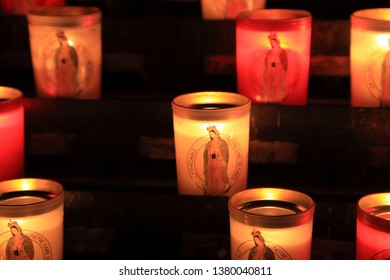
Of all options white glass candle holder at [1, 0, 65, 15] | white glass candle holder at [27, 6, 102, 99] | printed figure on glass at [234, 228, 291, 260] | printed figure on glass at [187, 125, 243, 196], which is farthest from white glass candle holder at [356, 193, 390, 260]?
white glass candle holder at [1, 0, 65, 15]

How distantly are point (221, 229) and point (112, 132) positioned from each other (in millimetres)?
338

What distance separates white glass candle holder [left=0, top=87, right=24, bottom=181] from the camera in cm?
152

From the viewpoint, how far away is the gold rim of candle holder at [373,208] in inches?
49.4

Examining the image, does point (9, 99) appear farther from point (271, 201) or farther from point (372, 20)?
point (372, 20)

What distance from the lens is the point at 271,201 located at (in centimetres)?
137

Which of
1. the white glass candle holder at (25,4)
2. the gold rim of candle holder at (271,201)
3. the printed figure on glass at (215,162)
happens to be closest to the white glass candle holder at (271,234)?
the gold rim of candle holder at (271,201)

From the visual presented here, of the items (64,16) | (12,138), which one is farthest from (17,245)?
(64,16)

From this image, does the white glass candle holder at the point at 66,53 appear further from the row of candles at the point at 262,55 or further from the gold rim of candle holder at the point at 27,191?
the gold rim of candle holder at the point at 27,191

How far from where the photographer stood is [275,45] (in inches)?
60.6

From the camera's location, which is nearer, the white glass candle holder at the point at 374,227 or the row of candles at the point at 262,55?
the white glass candle holder at the point at 374,227

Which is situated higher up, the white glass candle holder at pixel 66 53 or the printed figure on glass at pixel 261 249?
the white glass candle holder at pixel 66 53

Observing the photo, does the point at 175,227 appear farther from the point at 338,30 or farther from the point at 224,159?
the point at 338,30
